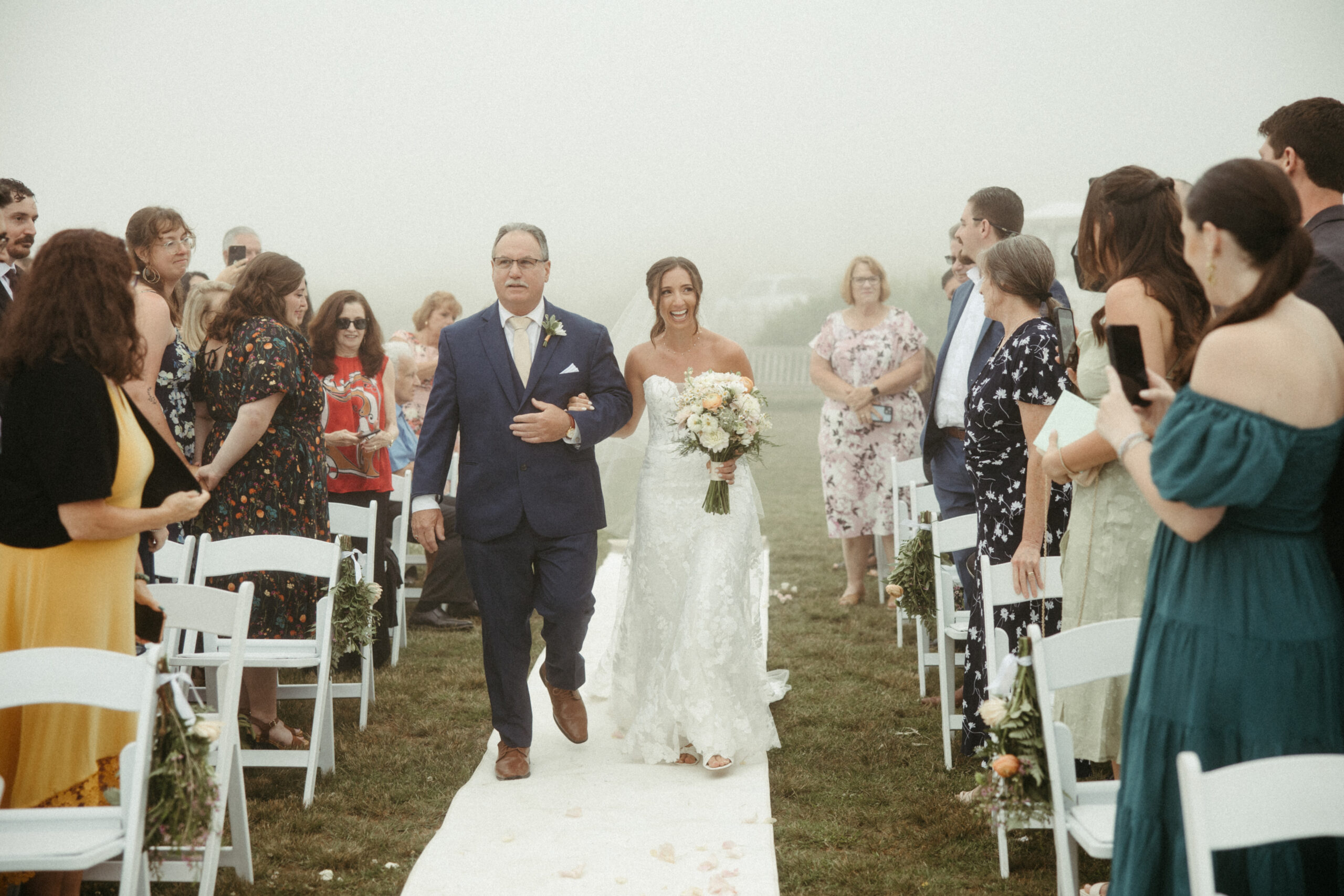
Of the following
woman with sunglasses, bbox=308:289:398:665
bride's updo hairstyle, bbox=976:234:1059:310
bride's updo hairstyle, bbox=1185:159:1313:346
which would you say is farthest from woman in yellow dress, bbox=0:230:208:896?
woman with sunglasses, bbox=308:289:398:665

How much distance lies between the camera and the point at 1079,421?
3498mm

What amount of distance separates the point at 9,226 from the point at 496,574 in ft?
9.09

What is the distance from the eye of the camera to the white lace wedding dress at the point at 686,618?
202 inches

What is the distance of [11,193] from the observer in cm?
524

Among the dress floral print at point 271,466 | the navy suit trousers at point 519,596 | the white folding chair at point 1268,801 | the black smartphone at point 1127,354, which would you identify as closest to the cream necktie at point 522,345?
the navy suit trousers at point 519,596

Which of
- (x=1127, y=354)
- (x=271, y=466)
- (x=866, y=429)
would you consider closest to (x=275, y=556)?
(x=271, y=466)

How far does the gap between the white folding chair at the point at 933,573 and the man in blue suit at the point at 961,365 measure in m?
0.12

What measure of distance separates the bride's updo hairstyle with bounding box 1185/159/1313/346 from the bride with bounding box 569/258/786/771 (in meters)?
3.12

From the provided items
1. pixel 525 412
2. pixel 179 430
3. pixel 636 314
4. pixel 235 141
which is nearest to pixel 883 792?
pixel 525 412

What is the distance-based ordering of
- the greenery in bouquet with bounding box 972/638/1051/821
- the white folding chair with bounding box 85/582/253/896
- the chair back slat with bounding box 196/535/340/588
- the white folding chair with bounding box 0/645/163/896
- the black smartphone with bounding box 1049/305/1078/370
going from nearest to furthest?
the white folding chair with bounding box 0/645/163/896
the greenery in bouquet with bounding box 972/638/1051/821
the white folding chair with bounding box 85/582/253/896
the black smartphone with bounding box 1049/305/1078/370
the chair back slat with bounding box 196/535/340/588

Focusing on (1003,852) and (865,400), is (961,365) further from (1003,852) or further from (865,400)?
(1003,852)

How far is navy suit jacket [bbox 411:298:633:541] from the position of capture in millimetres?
4953

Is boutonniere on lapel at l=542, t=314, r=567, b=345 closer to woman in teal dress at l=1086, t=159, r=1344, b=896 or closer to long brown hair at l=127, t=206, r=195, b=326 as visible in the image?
long brown hair at l=127, t=206, r=195, b=326

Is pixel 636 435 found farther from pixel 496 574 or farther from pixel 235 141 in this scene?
pixel 235 141
